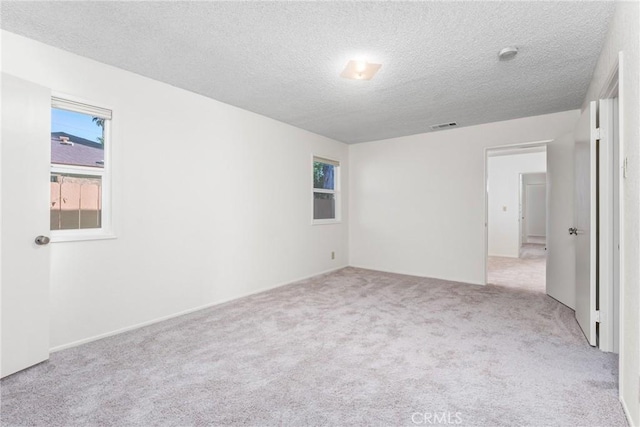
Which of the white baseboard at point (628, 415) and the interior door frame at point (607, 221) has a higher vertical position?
the interior door frame at point (607, 221)

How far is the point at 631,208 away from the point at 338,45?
210cm

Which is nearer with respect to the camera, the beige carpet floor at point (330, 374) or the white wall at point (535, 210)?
the beige carpet floor at point (330, 374)

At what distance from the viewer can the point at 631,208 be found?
1.59m

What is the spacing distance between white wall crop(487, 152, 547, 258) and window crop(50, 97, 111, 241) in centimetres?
754

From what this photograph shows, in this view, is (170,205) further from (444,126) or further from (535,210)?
(535,210)

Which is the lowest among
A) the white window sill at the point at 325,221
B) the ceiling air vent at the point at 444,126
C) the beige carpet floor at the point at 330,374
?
the beige carpet floor at the point at 330,374

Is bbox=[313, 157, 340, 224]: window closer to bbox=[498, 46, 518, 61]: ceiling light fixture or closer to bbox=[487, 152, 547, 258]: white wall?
bbox=[498, 46, 518, 61]: ceiling light fixture

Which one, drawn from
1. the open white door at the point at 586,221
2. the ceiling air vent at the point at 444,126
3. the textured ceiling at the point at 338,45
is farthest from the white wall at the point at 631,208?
the ceiling air vent at the point at 444,126

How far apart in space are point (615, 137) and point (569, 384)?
6.07ft

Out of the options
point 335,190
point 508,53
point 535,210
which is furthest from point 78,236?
point 535,210

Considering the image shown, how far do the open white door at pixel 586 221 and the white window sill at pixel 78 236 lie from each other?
410 centimetres

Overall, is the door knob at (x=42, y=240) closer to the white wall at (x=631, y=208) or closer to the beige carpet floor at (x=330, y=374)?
the beige carpet floor at (x=330, y=374)

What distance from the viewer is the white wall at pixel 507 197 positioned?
6.95m

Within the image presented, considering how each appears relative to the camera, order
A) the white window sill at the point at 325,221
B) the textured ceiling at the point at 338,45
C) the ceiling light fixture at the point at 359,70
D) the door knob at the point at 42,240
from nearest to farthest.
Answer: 1. the textured ceiling at the point at 338,45
2. the door knob at the point at 42,240
3. the ceiling light fixture at the point at 359,70
4. the white window sill at the point at 325,221
